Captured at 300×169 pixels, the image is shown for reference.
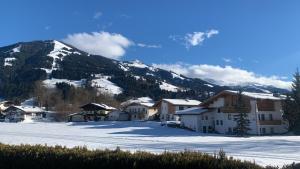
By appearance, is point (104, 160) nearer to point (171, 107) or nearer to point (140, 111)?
point (171, 107)

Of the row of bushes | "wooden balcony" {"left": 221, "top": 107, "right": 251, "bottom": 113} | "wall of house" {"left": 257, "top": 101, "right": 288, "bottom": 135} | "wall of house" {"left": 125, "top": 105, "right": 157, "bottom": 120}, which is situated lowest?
the row of bushes

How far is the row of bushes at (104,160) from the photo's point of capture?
13086mm

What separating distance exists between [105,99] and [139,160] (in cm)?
15040

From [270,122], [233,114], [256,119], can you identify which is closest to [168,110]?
[233,114]

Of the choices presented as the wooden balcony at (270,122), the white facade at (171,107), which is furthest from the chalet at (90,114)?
the wooden balcony at (270,122)

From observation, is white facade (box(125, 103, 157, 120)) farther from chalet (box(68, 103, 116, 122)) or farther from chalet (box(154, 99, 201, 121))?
chalet (box(154, 99, 201, 121))

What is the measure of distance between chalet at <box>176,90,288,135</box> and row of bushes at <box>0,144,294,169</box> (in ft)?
172

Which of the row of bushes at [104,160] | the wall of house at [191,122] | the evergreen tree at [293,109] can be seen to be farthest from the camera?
the wall of house at [191,122]

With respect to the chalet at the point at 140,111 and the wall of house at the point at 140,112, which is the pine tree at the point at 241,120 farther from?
the wall of house at the point at 140,112

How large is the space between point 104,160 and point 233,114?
192 ft

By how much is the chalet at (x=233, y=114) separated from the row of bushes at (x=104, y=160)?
52406mm

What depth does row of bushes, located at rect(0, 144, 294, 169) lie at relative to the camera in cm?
1309

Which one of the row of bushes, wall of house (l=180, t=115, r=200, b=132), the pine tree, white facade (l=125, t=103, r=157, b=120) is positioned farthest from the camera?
white facade (l=125, t=103, r=157, b=120)

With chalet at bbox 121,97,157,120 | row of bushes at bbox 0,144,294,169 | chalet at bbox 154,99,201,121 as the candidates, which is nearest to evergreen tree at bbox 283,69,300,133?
chalet at bbox 154,99,201,121
